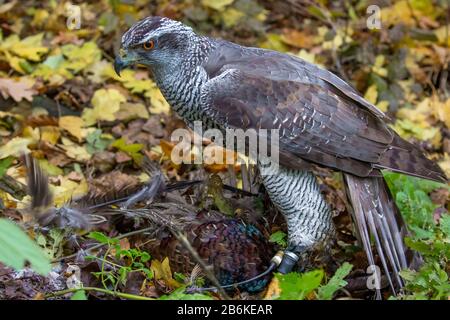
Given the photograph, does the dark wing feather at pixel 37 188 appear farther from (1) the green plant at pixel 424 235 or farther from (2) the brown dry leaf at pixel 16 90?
(1) the green plant at pixel 424 235

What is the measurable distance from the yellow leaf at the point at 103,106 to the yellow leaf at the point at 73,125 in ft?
0.37

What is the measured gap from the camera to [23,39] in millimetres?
7383

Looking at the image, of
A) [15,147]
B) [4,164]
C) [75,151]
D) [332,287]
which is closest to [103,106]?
[75,151]

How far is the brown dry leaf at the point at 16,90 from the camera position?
6.43 meters

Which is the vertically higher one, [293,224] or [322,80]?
[322,80]

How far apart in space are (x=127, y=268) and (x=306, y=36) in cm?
418

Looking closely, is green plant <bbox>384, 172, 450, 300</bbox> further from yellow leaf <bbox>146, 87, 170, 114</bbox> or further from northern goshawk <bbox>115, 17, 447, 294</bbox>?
yellow leaf <bbox>146, 87, 170, 114</bbox>

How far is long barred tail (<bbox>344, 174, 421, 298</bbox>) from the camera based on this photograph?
189 inches

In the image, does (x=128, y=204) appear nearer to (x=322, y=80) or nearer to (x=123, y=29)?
(x=322, y=80)

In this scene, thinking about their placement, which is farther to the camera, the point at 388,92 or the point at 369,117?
the point at 388,92

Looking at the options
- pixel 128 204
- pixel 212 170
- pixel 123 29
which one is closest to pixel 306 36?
pixel 123 29

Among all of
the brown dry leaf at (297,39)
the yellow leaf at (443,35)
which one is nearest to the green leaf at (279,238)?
the brown dry leaf at (297,39)

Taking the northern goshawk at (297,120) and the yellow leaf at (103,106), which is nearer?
the northern goshawk at (297,120)

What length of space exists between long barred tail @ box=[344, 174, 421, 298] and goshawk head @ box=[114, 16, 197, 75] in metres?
1.29
